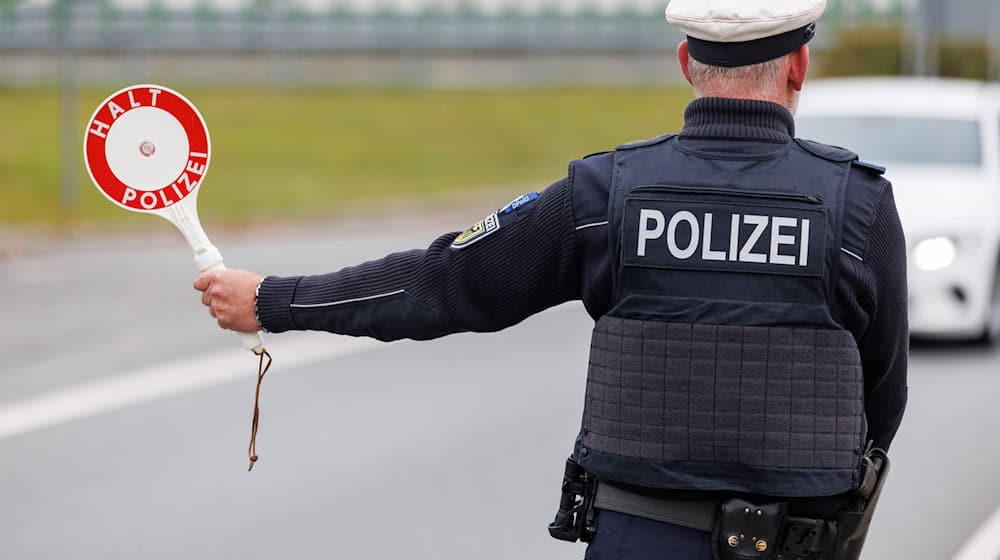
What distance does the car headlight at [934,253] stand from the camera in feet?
33.4

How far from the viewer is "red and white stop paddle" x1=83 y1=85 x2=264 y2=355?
329 centimetres

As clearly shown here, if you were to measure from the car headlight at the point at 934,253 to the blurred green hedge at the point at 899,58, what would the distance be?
20108 mm

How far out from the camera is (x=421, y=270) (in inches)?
123

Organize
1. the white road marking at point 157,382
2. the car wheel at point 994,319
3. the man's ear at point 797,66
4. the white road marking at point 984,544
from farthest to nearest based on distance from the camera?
the car wheel at point 994,319
the white road marking at point 157,382
the white road marking at point 984,544
the man's ear at point 797,66

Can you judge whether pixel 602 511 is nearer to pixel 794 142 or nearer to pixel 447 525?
pixel 794 142

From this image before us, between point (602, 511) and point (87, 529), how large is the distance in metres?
3.87

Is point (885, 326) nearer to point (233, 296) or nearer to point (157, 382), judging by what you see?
point (233, 296)

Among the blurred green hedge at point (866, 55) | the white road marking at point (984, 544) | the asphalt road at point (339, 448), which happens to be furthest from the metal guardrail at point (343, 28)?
the white road marking at point (984, 544)

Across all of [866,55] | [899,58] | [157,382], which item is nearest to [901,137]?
[157,382]

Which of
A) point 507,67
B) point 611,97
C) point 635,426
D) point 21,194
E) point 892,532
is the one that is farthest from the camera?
point 507,67

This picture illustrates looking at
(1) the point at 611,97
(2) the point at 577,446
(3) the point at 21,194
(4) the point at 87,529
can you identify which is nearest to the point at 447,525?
(4) the point at 87,529

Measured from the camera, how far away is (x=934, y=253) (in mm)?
10211

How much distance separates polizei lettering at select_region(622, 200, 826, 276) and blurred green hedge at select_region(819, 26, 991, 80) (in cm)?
2769

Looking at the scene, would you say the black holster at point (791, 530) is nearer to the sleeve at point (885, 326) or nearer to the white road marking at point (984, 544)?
the sleeve at point (885, 326)
